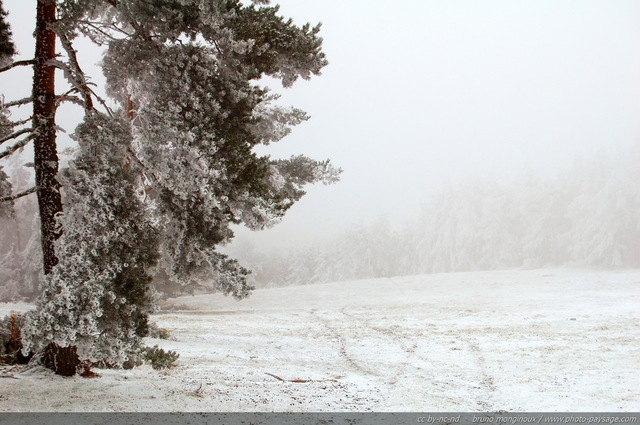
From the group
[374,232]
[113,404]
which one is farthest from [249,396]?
[374,232]

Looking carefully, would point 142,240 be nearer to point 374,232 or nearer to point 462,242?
point 462,242

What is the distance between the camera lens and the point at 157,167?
386 inches

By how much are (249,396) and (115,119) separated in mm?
6829

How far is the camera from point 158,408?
9445 millimetres

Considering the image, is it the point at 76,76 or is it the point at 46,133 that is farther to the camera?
the point at 76,76

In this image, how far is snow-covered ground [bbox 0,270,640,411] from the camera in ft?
34.9

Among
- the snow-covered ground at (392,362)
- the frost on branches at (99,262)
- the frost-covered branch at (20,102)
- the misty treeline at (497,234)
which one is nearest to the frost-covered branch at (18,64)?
Answer: the frost-covered branch at (20,102)

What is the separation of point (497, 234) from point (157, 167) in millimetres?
62108

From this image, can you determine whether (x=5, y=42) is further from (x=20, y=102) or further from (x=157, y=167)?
(x=157, y=167)

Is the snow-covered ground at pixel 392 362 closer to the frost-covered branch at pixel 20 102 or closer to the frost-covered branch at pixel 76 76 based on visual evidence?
the frost-covered branch at pixel 20 102

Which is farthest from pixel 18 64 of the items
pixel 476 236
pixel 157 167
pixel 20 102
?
pixel 476 236

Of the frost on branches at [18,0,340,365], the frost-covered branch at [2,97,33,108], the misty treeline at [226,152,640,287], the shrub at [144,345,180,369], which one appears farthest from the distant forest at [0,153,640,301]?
the frost on branches at [18,0,340,365]

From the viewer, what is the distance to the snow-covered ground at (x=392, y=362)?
418 inches

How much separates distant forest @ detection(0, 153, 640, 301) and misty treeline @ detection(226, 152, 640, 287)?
129 mm
